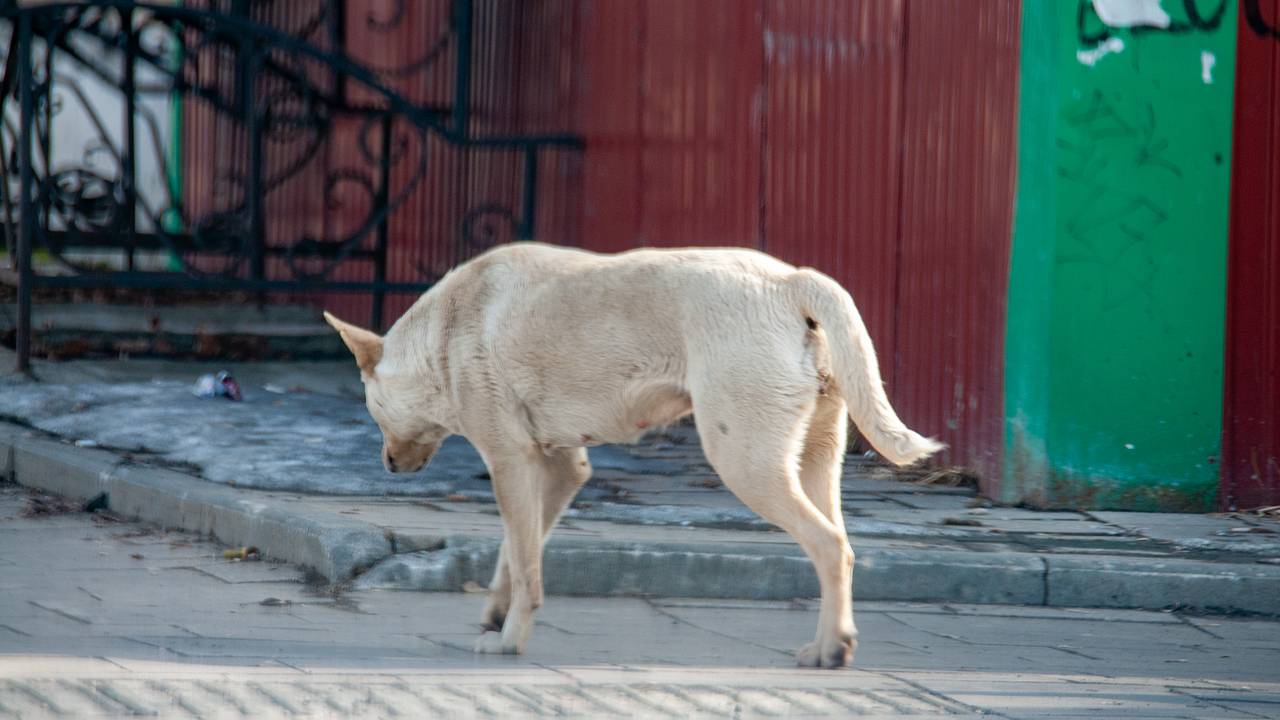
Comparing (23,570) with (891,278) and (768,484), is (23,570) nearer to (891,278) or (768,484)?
(768,484)

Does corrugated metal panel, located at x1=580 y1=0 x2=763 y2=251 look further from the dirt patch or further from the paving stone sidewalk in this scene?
the dirt patch

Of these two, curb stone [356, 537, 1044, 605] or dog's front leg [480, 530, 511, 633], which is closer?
dog's front leg [480, 530, 511, 633]

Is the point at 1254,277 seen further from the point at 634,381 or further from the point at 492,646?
the point at 492,646

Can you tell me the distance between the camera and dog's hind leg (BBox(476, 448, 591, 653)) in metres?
4.88

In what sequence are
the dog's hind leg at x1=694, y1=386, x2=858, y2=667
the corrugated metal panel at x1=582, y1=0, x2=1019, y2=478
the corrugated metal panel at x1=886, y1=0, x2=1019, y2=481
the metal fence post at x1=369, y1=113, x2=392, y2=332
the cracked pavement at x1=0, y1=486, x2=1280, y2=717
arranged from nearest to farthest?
the cracked pavement at x1=0, y1=486, x2=1280, y2=717
the dog's hind leg at x1=694, y1=386, x2=858, y2=667
the corrugated metal panel at x1=886, y1=0, x2=1019, y2=481
the corrugated metal panel at x1=582, y1=0, x2=1019, y2=478
the metal fence post at x1=369, y1=113, x2=392, y2=332

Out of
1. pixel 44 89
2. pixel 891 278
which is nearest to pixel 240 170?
pixel 44 89

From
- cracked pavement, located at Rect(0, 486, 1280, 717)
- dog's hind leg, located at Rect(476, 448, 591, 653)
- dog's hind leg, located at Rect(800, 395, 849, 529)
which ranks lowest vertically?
cracked pavement, located at Rect(0, 486, 1280, 717)

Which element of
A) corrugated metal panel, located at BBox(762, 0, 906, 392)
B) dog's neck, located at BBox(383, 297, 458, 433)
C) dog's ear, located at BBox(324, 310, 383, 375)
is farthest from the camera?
corrugated metal panel, located at BBox(762, 0, 906, 392)

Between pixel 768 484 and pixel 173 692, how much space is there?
1.66m

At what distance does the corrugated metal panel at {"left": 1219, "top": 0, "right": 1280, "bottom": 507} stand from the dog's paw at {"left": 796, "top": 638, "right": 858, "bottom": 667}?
3155mm

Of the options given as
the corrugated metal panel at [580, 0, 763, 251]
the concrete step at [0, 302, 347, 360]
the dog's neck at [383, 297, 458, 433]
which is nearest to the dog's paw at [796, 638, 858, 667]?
the dog's neck at [383, 297, 458, 433]

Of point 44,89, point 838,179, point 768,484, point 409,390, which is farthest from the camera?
A: point 44,89

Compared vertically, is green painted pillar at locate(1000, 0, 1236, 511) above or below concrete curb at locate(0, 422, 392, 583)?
above

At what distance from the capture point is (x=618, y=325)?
4.84 m
